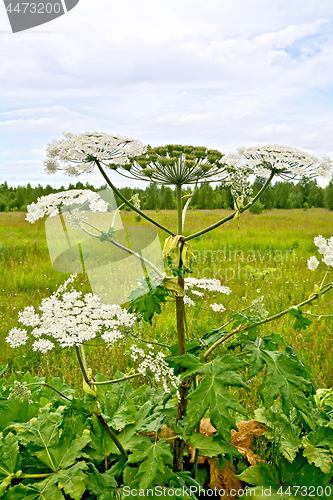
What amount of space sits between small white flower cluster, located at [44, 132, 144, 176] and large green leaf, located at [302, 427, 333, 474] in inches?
89.3

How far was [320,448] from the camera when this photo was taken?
2.28m

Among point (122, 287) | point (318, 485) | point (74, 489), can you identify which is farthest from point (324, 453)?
point (122, 287)

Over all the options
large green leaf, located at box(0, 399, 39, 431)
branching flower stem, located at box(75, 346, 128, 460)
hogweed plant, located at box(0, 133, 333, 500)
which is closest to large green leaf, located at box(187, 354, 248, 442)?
hogweed plant, located at box(0, 133, 333, 500)

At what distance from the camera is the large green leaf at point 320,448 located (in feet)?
7.04

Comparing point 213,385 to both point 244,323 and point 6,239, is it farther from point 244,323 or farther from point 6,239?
point 6,239

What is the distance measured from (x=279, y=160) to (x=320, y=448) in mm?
1994

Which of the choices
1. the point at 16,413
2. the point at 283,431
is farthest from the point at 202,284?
the point at 16,413

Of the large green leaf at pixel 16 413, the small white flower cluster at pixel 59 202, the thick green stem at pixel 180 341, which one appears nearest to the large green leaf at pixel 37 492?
the large green leaf at pixel 16 413

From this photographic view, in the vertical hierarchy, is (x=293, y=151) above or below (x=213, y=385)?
above

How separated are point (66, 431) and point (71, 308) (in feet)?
2.57

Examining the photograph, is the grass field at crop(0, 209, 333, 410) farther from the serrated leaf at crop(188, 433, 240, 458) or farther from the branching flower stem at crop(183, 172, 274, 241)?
the serrated leaf at crop(188, 433, 240, 458)

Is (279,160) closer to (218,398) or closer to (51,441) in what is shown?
(218,398)

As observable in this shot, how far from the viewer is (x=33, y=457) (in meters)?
2.19

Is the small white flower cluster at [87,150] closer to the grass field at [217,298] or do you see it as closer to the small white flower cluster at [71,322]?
the small white flower cluster at [71,322]
